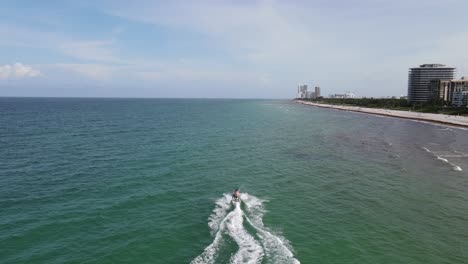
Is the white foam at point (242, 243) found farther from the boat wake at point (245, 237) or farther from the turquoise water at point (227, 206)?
the turquoise water at point (227, 206)

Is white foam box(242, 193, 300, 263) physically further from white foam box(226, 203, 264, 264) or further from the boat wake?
white foam box(226, 203, 264, 264)

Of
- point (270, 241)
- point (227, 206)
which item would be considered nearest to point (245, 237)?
point (270, 241)

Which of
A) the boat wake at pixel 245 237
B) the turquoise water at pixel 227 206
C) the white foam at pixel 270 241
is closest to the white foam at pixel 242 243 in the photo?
the boat wake at pixel 245 237

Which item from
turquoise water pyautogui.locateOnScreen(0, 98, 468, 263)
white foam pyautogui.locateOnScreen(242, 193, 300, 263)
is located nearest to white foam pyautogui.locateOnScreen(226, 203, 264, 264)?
turquoise water pyautogui.locateOnScreen(0, 98, 468, 263)

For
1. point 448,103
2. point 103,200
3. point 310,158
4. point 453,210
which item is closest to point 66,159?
point 103,200

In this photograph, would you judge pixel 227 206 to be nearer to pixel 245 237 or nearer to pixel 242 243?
pixel 245 237
